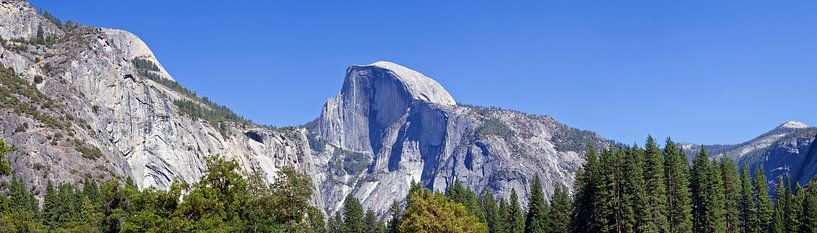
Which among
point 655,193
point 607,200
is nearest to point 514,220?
point 655,193

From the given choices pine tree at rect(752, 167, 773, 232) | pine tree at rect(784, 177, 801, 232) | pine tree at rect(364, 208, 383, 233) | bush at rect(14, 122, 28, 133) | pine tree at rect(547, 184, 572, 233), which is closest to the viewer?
pine tree at rect(784, 177, 801, 232)

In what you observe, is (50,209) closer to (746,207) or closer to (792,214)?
(746,207)

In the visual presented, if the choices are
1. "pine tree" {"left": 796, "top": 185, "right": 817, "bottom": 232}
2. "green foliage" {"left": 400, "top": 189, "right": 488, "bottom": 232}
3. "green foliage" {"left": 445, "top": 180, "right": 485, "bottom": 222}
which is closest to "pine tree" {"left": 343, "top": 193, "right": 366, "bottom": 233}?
"green foliage" {"left": 445, "top": 180, "right": 485, "bottom": 222}

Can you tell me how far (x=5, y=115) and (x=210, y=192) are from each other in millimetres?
136641

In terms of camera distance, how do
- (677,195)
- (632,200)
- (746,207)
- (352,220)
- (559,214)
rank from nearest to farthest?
(632,200), (677,195), (746,207), (559,214), (352,220)

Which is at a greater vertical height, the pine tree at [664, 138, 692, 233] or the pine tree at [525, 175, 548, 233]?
the pine tree at [525, 175, 548, 233]

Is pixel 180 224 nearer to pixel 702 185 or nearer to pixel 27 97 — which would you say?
pixel 702 185

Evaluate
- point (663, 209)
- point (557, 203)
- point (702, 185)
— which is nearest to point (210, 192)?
point (663, 209)

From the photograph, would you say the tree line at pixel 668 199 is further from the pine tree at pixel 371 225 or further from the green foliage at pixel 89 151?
the green foliage at pixel 89 151

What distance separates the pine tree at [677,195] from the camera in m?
88.0

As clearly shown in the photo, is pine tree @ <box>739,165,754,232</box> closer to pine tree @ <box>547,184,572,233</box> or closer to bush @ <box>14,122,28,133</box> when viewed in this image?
pine tree @ <box>547,184,572,233</box>

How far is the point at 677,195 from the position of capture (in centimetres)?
8981

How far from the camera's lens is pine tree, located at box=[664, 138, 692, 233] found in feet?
289

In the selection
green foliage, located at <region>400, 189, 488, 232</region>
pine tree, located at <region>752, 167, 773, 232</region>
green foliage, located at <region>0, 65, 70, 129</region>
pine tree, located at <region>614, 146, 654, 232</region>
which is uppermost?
green foliage, located at <region>0, 65, 70, 129</region>
